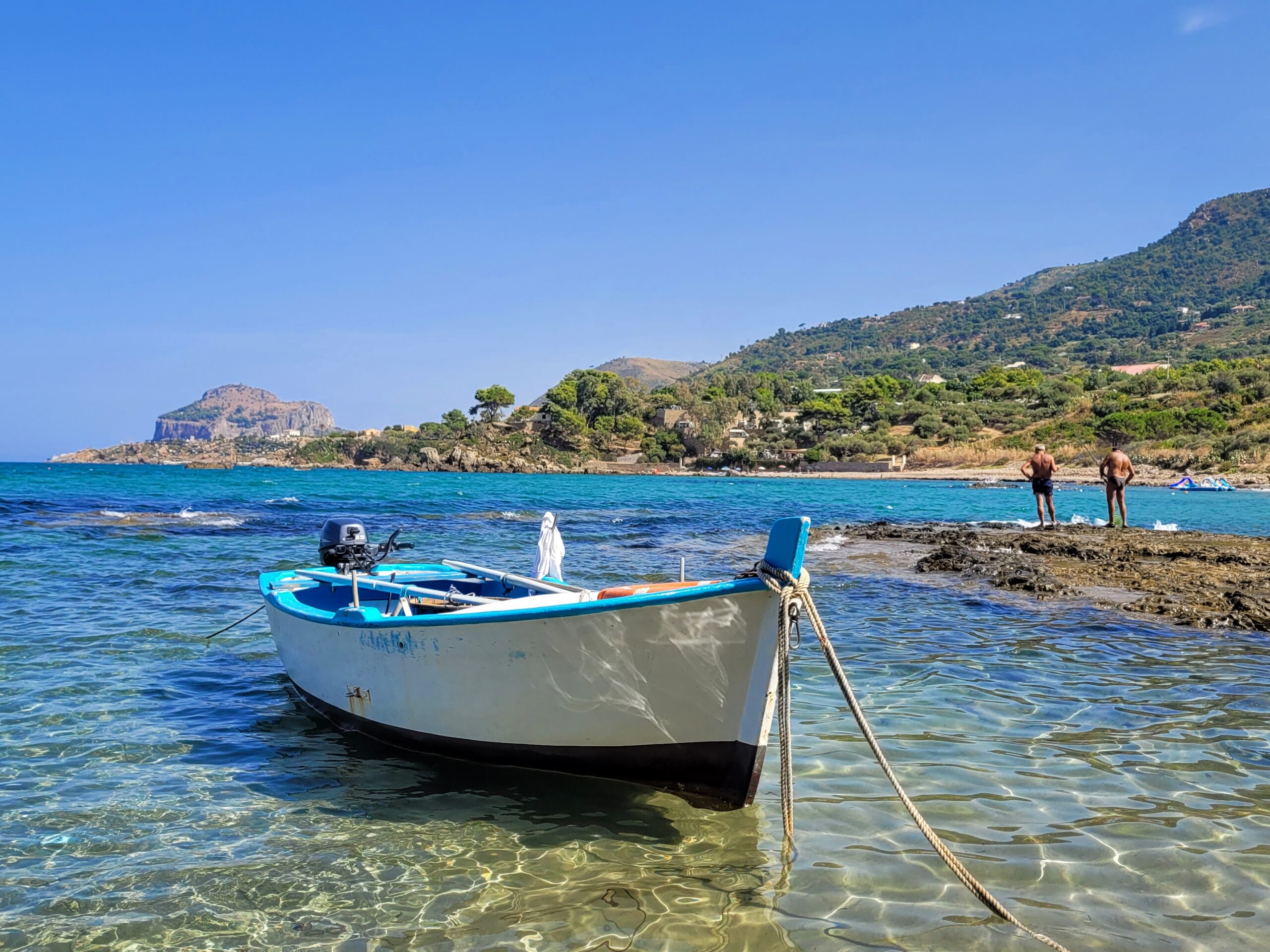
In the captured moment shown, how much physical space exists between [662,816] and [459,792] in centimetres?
127

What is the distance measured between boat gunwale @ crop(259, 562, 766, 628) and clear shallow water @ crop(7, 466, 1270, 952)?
95cm

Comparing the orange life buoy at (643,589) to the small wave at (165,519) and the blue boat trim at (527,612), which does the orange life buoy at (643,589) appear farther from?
the small wave at (165,519)

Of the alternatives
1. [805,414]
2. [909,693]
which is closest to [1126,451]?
[805,414]

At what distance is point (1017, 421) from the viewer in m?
78.9

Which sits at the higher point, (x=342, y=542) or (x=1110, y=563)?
(x=342, y=542)

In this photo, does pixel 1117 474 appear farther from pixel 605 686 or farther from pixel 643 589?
pixel 605 686

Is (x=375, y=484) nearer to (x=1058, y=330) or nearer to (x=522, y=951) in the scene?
(x=522, y=951)

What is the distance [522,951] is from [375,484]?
55.6 meters

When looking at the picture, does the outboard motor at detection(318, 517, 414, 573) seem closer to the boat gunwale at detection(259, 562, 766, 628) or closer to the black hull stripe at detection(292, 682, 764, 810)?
the boat gunwale at detection(259, 562, 766, 628)

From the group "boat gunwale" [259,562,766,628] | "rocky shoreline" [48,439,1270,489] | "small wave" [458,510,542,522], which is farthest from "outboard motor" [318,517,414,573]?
"rocky shoreline" [48,439,1270,489]

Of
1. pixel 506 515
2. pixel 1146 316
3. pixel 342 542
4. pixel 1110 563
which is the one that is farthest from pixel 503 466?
pixel 1146 316

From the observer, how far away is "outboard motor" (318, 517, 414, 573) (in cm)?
735

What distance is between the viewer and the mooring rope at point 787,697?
11.3 ft

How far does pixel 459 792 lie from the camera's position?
198 inches
